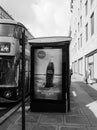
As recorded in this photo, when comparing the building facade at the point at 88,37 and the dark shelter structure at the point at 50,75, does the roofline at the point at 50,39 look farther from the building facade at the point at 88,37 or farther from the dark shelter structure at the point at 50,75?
the building facade at the point at 88,37

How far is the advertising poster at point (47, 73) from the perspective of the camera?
672 centimetres

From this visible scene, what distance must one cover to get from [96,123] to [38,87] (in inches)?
100

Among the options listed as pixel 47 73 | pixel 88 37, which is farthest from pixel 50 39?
pixel 88 37

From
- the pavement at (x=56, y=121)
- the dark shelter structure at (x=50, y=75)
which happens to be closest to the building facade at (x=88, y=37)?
the dark shelter structure at (x=50, y=75)

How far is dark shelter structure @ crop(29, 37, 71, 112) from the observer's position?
6613 millimetres

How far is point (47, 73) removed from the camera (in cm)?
680

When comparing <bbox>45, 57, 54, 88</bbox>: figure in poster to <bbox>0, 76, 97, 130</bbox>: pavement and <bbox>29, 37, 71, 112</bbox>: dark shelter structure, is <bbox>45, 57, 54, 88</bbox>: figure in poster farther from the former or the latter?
<bbox>0, 76, 97, 130</bbox>: pavement

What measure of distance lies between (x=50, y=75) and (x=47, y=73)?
5.6 inches

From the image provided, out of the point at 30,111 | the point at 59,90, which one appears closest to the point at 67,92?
the point at 59,90

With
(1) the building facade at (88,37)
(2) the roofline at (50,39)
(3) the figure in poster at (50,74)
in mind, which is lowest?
(3) the figure in poster at (50,74)

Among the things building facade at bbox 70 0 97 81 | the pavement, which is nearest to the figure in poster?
the pavement

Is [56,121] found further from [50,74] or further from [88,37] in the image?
[88,37]

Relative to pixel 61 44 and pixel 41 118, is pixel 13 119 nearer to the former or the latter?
pixel 41 118

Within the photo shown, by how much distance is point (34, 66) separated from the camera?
6836 mm
